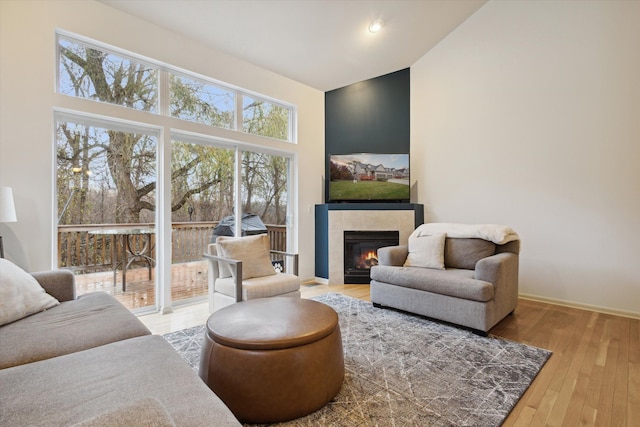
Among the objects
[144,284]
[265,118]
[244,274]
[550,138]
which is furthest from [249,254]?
[550,138]

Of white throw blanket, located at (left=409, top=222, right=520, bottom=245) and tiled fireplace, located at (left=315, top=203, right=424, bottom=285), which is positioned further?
tiled fireplace, located at (left=315, top=203, right=424, bottom=285)

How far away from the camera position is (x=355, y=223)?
4691 mm

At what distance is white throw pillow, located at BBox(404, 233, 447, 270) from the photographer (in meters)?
3.39

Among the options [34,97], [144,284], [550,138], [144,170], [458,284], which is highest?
[34,97]

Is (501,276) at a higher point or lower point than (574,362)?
higher

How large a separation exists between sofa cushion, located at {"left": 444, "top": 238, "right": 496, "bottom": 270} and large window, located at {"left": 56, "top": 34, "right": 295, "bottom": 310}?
8.59 ft

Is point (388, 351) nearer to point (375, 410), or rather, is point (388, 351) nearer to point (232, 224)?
point (375, 410)

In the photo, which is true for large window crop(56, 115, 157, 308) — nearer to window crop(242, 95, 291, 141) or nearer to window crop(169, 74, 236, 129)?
window crop(169, 74, 236, 129)

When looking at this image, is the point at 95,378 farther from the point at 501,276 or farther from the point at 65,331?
the point at 501,276

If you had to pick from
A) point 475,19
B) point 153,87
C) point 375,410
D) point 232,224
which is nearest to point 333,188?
point 232,224

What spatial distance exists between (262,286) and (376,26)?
11.0 ft

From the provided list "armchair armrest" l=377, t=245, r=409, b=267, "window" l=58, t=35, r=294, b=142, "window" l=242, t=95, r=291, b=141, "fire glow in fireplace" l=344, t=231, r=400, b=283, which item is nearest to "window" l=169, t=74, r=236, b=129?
"window" l=58, t=35, r=294, b=142

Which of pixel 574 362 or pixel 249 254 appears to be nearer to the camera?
pixel 574 362

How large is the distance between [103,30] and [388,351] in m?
3.81
